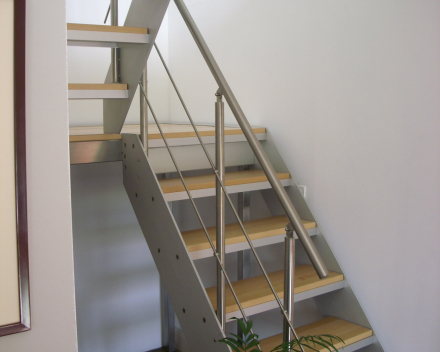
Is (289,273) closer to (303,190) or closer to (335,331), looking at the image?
(335,331)

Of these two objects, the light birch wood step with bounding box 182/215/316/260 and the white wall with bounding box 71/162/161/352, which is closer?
the light birch wood step with bounding box 182/215/316/260

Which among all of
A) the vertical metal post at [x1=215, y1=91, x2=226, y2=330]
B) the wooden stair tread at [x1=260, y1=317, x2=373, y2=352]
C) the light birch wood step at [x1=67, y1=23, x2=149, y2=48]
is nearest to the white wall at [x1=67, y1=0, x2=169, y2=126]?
the light birch wood step at [x1=67, y1=23, x2=149, y2=48]

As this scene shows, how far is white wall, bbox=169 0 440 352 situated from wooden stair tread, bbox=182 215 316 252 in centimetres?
24

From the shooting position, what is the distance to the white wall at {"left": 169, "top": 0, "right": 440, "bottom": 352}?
2156 mm

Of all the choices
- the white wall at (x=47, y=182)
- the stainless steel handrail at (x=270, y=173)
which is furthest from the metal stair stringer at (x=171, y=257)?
the white wall at (x=47, y=182)

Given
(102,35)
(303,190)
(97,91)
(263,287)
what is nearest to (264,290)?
(263,287)

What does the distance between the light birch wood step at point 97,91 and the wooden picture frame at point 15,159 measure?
850mm

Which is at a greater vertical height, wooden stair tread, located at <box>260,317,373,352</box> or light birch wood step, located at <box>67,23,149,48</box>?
light birch wood step, located at <box>67,23,149,48</box>

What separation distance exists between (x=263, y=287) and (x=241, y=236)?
288 mm

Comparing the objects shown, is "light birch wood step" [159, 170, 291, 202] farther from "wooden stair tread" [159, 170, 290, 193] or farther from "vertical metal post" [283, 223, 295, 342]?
"vertical metal post" [283, 223, 295, 342]

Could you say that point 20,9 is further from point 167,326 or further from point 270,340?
point 167,326

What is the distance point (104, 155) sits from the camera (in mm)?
2408

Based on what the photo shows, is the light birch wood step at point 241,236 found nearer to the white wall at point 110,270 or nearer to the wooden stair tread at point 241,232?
the wooden stair tread at point 241,232

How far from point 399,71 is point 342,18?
18.2 inches
